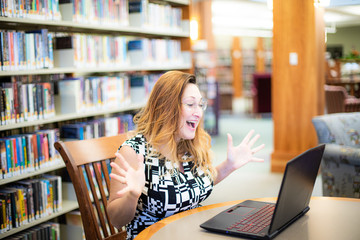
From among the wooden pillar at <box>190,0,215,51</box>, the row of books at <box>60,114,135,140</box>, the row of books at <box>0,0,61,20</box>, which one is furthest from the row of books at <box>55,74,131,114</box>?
the wooden pillar at <box>190,0,215,51</box>

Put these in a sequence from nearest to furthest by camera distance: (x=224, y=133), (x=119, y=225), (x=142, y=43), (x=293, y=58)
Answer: (x=119, y=225)
(x=142, y=43)
(x=293, y=58)
(x=224, y=133)

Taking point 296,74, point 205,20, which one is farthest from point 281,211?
point 205,20

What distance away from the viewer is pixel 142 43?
3789 millimetres

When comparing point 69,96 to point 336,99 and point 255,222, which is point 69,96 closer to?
point 255,222

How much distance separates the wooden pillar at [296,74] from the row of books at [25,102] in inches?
108

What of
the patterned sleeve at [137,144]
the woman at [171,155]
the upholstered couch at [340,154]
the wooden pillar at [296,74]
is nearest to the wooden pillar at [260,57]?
the wooden pillar at [296,74]

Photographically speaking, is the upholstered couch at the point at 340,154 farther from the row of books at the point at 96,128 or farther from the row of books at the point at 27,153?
the row of books at the point at 27,153

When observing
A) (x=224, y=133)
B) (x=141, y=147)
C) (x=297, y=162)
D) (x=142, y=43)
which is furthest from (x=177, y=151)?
(x=224, y=133)

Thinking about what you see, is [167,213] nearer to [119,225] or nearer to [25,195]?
[119,225]

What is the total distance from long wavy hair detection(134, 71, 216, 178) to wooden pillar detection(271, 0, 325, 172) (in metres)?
3.23

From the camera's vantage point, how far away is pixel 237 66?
15.4m

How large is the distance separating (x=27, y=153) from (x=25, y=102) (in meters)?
0.31

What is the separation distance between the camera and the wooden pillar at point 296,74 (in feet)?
15.3

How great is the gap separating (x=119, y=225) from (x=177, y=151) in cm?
39
